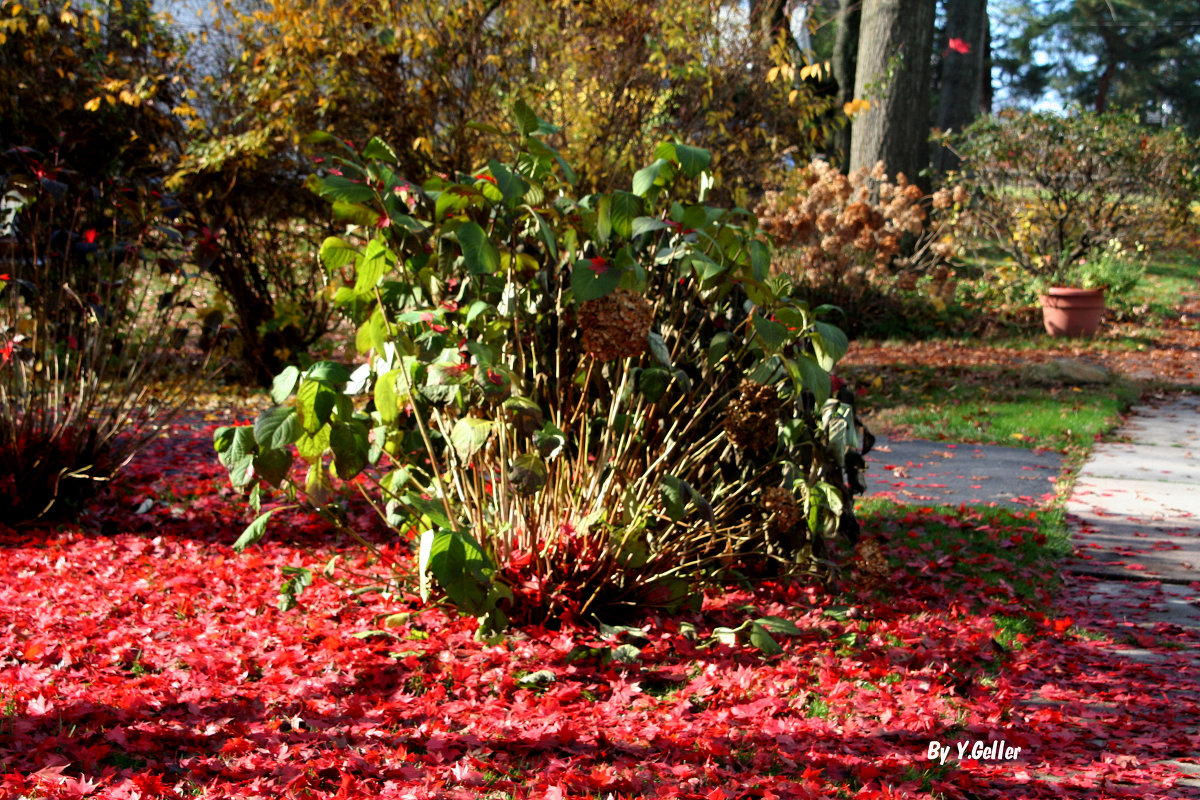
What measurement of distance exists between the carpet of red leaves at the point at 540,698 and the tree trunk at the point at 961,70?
1389 centimetres

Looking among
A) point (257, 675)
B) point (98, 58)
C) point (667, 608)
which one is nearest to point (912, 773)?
point (667, 608)

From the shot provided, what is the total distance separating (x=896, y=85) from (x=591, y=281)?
1016 cm

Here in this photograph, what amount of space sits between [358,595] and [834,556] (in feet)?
6.04

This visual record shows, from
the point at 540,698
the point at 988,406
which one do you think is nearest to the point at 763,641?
the point at 540,698

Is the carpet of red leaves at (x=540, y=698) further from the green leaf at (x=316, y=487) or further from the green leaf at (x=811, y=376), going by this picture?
the green leaf at (x=811, y=376)

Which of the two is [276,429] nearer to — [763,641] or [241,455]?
[241,455]

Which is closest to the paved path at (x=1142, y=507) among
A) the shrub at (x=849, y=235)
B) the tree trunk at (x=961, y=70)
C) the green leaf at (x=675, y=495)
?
the green leaf at (x=675, y=495)

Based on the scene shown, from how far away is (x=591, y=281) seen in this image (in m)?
2.66

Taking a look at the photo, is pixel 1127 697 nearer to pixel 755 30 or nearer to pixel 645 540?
pixel 645 540

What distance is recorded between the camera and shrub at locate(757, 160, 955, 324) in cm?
948

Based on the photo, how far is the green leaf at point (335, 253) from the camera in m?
2.90

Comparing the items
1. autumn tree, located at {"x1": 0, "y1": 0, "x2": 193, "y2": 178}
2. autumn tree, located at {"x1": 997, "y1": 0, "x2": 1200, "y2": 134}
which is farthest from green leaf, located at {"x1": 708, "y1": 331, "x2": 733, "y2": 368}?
autumn tree, located at {"x1": 997, "y1": 0, "x2": 1200, "y2": 134}

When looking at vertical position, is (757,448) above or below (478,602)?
above

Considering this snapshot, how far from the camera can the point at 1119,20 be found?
28.9m
